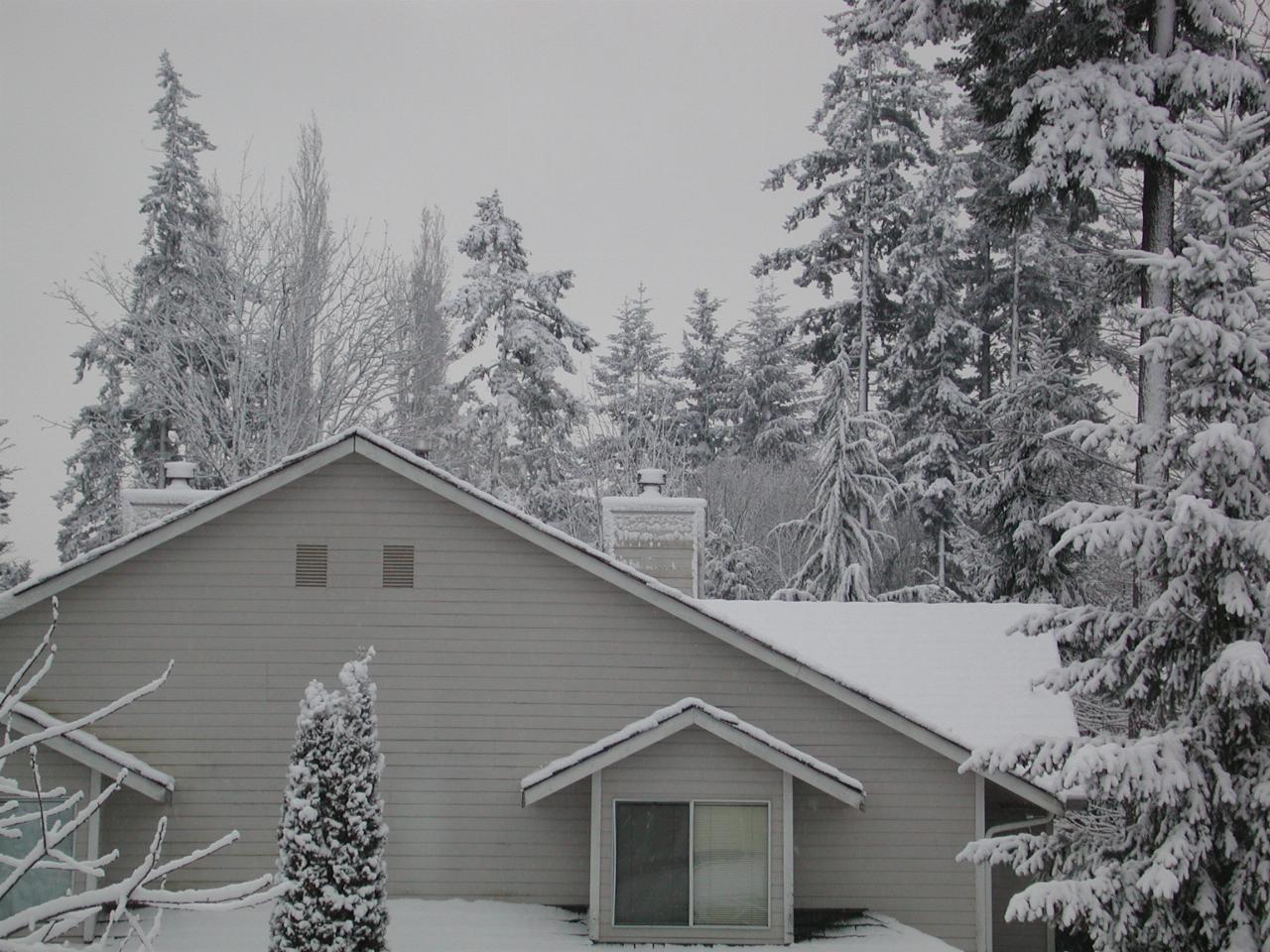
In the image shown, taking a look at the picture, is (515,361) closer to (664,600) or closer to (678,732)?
(664,600)

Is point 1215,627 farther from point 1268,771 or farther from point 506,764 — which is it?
point 506,764

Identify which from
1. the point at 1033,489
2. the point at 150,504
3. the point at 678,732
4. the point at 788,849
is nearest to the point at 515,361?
the point at 1033,489

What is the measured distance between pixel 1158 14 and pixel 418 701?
512 inches

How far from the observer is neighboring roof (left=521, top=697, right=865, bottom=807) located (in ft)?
39.1

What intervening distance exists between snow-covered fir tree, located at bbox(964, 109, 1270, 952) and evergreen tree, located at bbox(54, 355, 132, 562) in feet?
85.8

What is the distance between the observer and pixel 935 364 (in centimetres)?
3175

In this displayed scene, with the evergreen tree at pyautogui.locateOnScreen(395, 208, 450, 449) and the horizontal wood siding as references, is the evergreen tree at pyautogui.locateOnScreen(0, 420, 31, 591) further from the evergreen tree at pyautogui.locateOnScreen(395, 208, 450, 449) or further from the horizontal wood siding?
the horizontal wood siding

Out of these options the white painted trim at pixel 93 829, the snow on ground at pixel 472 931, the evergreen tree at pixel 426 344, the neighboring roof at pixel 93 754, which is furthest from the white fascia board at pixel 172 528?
the evergreen tree at pixel 426 344

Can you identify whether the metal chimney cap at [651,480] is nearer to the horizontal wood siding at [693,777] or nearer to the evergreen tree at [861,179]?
the horizontal wood siding at [693,777]

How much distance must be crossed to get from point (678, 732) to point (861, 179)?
22.7 metres

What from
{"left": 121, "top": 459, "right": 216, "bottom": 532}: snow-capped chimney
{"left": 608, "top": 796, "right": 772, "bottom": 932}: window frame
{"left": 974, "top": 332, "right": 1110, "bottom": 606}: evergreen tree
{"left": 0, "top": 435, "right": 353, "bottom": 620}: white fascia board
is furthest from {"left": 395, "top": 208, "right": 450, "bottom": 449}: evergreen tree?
{"left": 608, "top": 796, "right": 772, "bottom": 932}: window frame

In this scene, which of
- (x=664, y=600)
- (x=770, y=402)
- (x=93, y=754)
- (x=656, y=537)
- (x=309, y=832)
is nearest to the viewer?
(x=309, y=832)

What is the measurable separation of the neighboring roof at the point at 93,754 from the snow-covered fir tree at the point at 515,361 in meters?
19.8

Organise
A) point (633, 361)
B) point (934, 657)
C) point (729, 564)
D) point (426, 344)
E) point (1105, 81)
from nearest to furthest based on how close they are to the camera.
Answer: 1. point (934, 657)
2. point (1105, 81)
3. point (729, 564)
4. point (426, 344)
5. point (633, 361)
